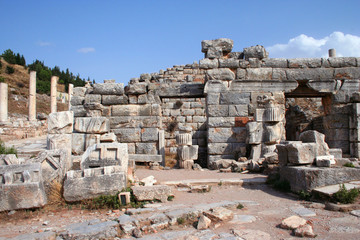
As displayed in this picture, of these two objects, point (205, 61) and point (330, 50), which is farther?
point (330, 50)

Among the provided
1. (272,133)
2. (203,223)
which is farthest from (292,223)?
(272,133)

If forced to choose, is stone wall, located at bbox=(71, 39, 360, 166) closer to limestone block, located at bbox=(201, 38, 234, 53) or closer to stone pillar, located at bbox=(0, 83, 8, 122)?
limestone block, located at bbox=(201, 38, 234, 53)

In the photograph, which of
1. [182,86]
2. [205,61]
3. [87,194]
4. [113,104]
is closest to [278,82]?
[205,61]

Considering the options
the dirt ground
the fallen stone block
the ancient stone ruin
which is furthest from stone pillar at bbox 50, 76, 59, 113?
the fallen stone block

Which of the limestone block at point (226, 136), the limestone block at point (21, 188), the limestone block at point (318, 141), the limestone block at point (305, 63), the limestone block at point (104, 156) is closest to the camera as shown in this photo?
the limestone block at point (21, 188)

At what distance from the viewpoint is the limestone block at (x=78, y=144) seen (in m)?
8.48

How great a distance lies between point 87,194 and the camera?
188 inches

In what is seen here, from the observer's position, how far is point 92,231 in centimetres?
355

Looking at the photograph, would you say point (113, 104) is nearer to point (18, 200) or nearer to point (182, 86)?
point (182, 86)

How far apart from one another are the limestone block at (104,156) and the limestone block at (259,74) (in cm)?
526

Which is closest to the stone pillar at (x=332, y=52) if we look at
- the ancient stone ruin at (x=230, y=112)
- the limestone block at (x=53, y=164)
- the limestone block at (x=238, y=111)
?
the ancient stone ruin at (x=230, y=112)

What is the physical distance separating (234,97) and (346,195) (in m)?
5.01

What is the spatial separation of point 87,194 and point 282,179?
3.89m

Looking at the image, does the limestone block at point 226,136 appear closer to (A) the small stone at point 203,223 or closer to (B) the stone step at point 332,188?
(B) the stone step at point 332,188
